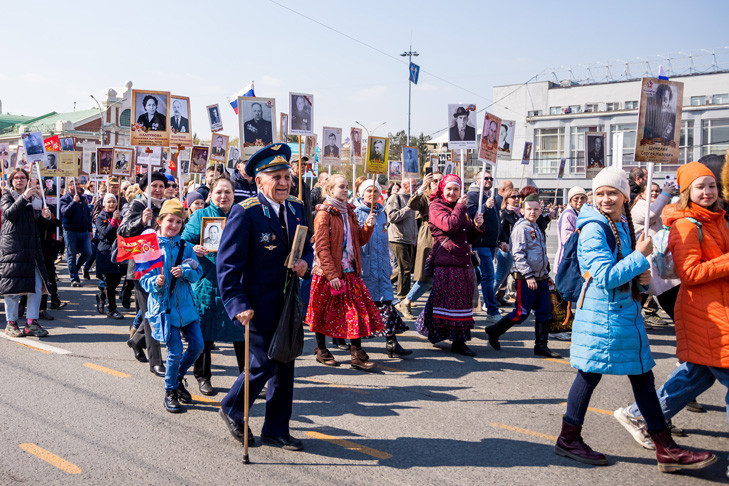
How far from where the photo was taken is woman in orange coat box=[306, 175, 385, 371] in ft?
21.1

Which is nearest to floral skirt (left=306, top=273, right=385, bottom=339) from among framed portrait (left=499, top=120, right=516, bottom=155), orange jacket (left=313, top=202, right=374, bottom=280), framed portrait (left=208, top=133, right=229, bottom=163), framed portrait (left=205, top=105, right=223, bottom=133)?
orange jacket (left=313, top=202, right=374, bottom=280)

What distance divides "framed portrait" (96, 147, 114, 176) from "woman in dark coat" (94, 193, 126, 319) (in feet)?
19.4

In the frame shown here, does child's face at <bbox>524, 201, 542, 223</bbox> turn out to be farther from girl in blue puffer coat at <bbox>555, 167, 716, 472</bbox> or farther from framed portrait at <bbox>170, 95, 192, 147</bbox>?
framed portrait at <bbox>170, 95, 192, 147</bbox>


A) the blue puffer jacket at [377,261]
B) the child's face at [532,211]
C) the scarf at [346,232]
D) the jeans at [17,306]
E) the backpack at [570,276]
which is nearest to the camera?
the backpack at [570,276]

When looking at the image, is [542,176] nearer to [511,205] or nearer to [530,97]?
[530,97]

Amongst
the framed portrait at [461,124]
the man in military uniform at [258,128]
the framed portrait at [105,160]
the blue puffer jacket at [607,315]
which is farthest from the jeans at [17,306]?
the framed portrait at [105,160]

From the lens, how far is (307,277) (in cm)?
468

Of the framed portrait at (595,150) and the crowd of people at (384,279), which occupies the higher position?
the framed portrait at (595,150)

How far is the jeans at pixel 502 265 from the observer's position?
10195mm

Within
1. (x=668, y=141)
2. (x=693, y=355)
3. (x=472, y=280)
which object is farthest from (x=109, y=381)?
(x=668, y=141)

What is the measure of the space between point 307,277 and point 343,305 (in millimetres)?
1931

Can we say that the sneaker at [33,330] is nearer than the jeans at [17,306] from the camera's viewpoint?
Yes

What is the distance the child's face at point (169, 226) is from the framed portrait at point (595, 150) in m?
7.96

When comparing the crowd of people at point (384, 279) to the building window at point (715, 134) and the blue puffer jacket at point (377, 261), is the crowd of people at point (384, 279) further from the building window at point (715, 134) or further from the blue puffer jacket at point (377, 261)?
the building window at point (715, 134)
